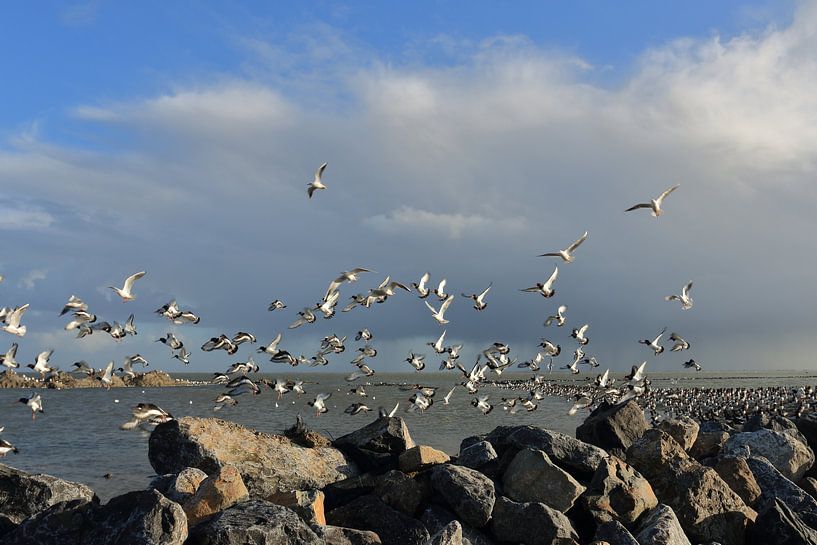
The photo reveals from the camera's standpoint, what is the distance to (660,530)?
1077 centimetres

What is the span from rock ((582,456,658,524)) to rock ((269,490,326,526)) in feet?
14.5

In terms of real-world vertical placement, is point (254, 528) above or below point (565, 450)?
below

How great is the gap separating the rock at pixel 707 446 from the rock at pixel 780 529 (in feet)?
17.1

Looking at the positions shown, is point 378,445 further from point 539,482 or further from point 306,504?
point 306,504

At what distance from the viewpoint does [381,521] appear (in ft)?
38.3

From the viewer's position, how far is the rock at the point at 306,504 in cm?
1066

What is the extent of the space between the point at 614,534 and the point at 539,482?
2026 millimetres

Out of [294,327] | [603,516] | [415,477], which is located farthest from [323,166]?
[603,516]

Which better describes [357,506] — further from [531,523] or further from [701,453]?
[701,453]

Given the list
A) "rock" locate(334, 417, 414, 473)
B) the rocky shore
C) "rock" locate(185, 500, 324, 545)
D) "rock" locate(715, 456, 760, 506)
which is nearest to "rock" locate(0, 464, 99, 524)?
the rocky shore

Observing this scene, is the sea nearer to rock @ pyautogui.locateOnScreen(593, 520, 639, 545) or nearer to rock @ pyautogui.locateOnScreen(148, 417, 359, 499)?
rock @ pyautogui.locateOnScreen(148, 417, 359, 499)

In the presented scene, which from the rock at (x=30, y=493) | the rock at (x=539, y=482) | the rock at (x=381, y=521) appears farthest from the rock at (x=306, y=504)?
the rock at (x=30, y=493)

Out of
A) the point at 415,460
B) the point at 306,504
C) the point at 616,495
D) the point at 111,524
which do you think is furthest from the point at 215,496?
the point at 616,495

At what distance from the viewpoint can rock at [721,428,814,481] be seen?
16.4 metres
